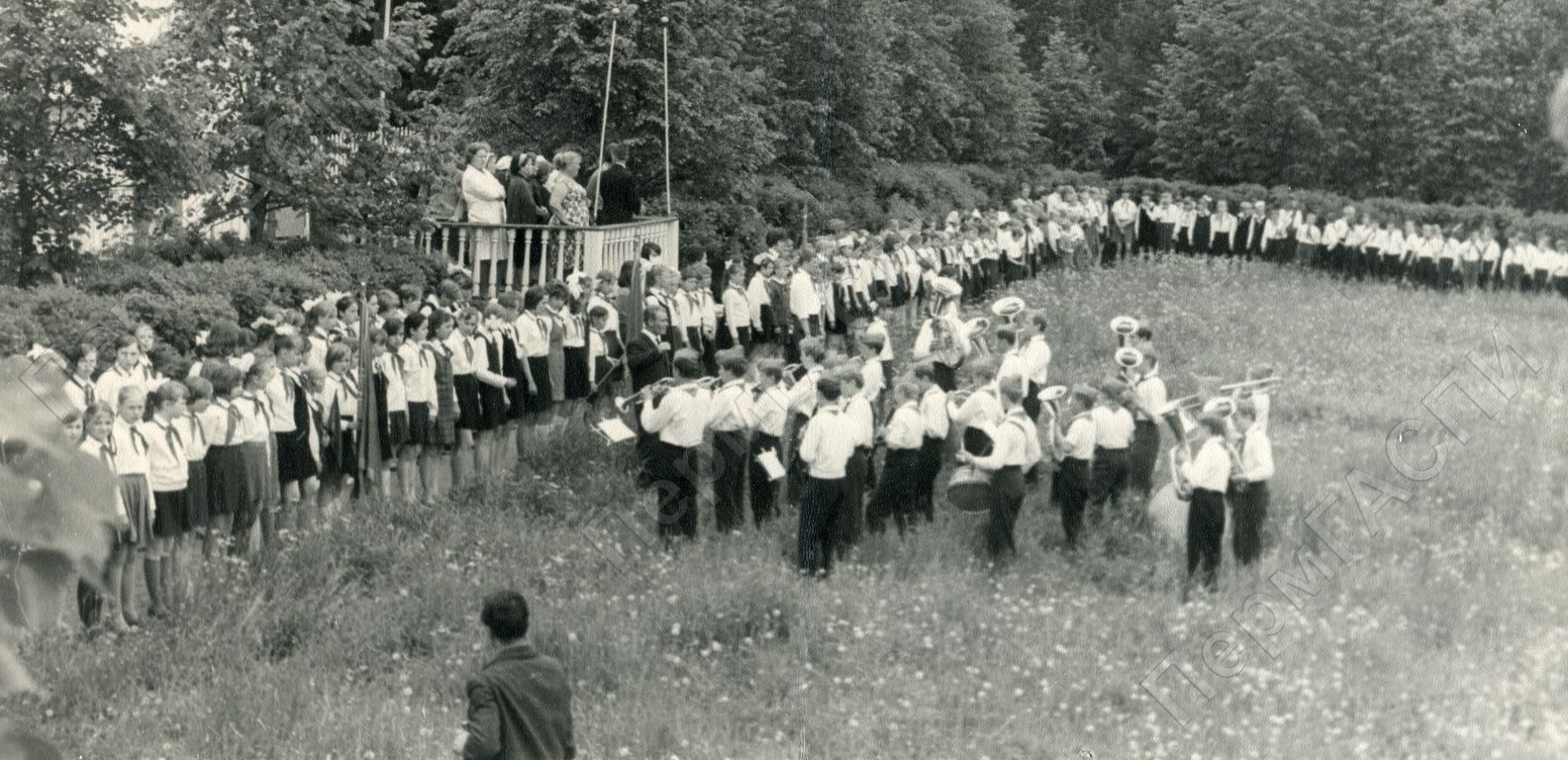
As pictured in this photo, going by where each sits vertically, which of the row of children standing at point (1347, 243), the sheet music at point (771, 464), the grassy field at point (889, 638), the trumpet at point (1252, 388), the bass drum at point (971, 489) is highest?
the row of children standing at point (1347, 243)

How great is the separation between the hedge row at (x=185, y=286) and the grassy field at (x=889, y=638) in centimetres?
190

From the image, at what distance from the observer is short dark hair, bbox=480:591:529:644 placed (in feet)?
21.2

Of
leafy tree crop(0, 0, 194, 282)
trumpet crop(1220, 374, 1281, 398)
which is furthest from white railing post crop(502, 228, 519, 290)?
trumpet crop(1220, 374, 1281, 398)

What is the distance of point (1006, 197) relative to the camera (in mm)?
33938

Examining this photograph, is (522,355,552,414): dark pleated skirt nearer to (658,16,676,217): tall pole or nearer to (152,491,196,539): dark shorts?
(152,491,196,539): dark shorts

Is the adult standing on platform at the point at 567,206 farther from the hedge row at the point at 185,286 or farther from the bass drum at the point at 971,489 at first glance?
the bass drum at the point at 971,489

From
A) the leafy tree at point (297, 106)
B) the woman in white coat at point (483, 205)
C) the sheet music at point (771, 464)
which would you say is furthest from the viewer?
the woman in white coat at point (483, 205)

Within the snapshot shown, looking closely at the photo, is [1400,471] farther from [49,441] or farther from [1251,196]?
[1251,196]

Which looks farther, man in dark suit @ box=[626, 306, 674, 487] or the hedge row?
man in dark suit @ box=[626, 306, 674, 487]

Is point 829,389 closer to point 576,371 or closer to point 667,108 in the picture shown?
point 576,371

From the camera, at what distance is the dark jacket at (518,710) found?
6.37 m

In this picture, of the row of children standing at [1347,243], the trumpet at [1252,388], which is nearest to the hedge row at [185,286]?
the trumpet at [1252,388]

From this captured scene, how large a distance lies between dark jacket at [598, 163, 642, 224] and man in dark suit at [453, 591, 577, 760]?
41.3 feet

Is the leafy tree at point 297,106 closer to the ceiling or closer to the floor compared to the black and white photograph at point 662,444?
closer to the ceiling
